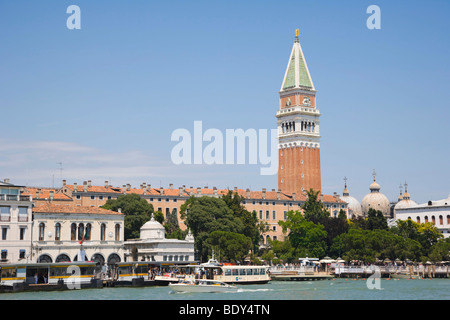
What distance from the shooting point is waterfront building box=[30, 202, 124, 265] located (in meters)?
64.8

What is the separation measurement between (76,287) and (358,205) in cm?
10006

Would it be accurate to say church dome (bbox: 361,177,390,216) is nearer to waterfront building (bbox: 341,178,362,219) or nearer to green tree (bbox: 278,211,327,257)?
waterfront building (bbox: 341,178,362,219)

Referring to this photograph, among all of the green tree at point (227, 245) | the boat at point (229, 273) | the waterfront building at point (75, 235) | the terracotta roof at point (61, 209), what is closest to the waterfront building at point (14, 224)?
the waterfront building at point (75, 235)

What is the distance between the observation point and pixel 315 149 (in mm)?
131875

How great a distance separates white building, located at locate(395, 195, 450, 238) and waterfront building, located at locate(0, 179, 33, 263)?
71.9 m

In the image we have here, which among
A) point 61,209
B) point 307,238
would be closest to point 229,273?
point 61,209

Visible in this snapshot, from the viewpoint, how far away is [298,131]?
425 ft

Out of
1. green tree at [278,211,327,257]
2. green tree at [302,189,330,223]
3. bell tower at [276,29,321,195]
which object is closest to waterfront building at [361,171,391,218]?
bell tower at [276,29,321,195]

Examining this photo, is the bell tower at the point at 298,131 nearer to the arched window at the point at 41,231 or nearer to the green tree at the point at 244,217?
the green tree at the point at 244,217

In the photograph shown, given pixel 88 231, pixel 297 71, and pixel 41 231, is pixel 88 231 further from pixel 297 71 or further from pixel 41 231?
pixel 297 71

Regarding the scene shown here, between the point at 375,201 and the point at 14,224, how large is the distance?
96226 mm

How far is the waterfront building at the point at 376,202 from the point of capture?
5689 inches
